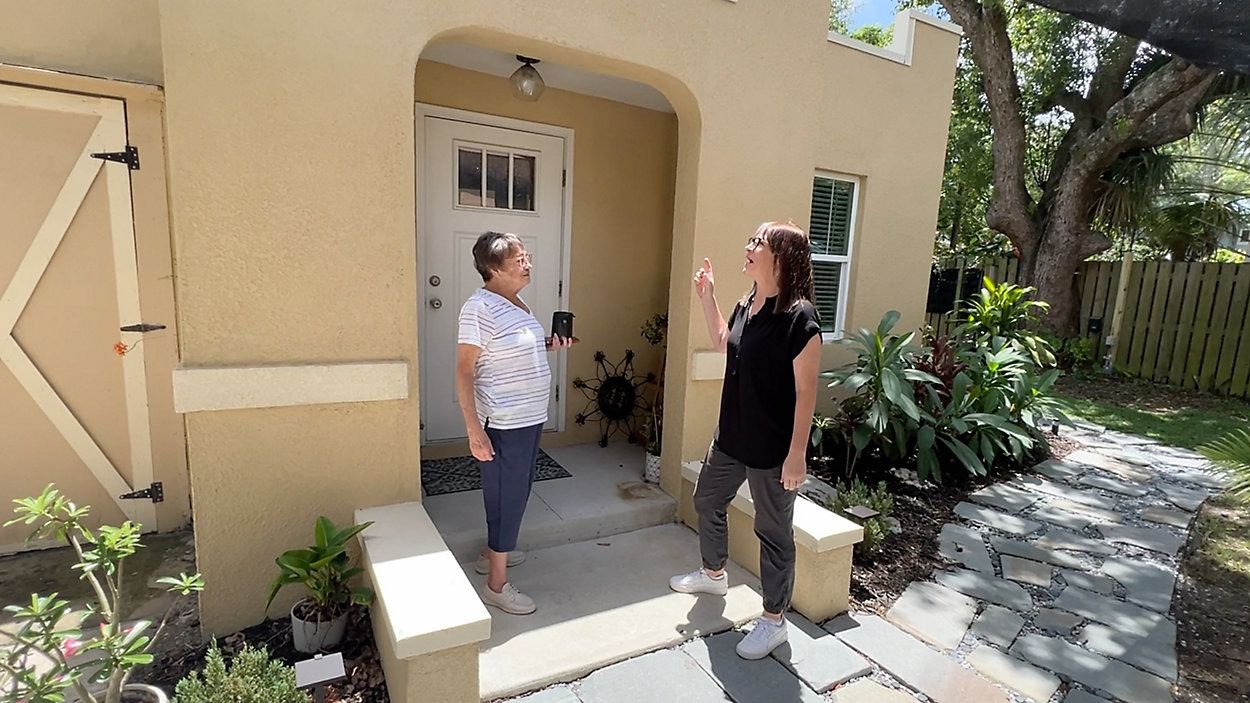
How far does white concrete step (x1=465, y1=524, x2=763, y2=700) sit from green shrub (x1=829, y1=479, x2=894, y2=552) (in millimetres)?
786

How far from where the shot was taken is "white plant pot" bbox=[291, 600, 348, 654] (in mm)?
2398

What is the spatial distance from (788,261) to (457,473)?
274 centimetres

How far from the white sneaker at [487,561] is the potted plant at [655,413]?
1.15 m

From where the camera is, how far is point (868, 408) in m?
4.45

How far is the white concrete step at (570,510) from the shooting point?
329cm

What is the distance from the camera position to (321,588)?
2438 mm

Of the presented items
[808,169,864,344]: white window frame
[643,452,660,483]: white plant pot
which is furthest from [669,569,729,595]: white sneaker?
[808,169,864,344]: white window frame

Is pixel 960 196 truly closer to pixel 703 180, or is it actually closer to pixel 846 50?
pixel 846 50

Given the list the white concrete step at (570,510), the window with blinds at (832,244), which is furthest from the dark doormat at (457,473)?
the window with blinds at (832,244)

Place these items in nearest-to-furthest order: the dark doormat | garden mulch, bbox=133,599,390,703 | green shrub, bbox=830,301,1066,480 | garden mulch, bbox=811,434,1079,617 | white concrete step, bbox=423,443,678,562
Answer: garden mulch, bbox=133,599,390,703 → garden mulch, bbox=811,434,1079,617 → white concrete step, bbox=423,443,678,562 → the dark doormat → green shrub, bbox=830,301,1066,480

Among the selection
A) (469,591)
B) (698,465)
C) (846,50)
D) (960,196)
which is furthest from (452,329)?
(960,196)

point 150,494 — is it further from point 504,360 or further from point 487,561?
point 504,360

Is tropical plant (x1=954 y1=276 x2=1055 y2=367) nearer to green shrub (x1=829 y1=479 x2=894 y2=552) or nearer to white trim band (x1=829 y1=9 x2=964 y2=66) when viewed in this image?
white trim band (x1=829 y1=9 x2=964 y2=66)

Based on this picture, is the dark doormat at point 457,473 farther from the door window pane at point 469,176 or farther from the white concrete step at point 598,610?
the door window pane at point 469,176
